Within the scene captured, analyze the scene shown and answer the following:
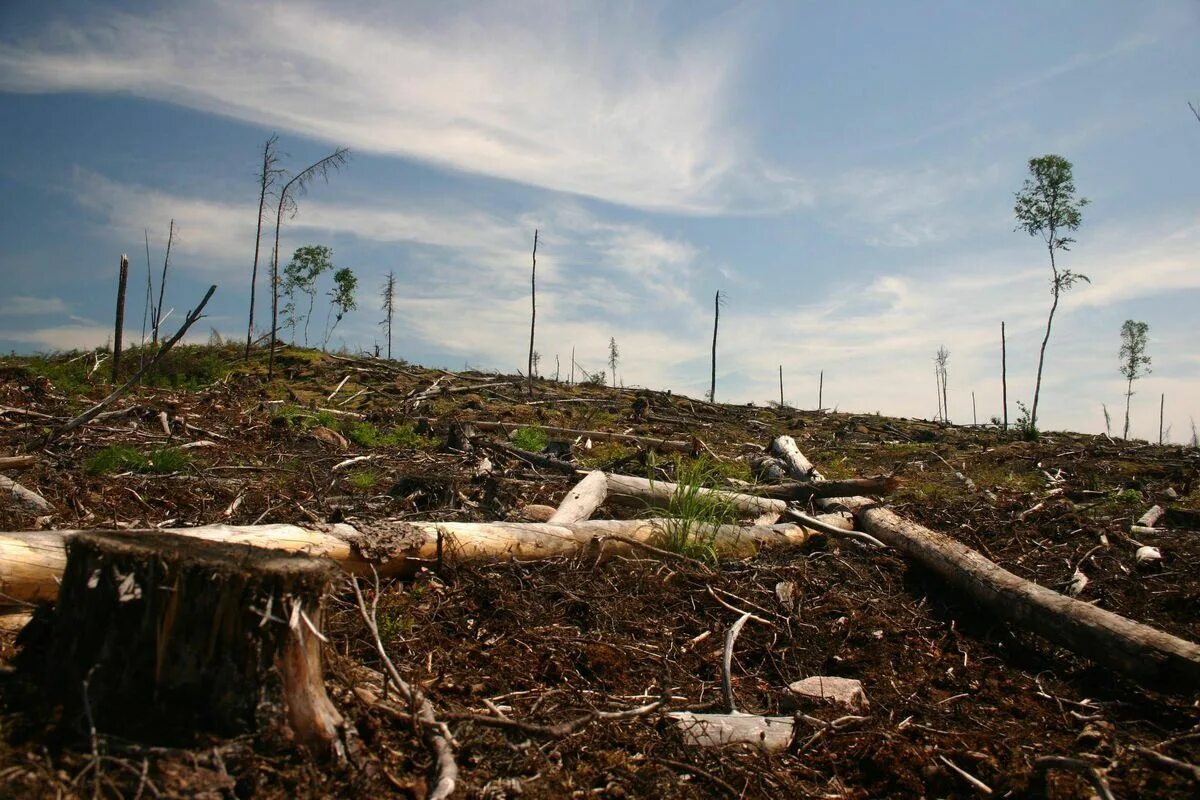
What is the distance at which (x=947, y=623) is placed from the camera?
5430 mm

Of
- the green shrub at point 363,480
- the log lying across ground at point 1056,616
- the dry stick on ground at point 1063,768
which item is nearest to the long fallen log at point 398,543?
the log lying across ground at point 1056,616

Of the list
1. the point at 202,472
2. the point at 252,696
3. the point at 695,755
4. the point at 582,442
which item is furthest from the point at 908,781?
the point at 582,442

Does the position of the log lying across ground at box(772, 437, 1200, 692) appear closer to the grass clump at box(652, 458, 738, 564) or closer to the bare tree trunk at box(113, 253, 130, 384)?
the grass clump at box(652, 458, 738, 564)

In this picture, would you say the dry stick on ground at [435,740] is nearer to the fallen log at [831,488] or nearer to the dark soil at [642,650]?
the dark soil at [642,650]

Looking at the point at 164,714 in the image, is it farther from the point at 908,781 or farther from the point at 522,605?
the point at 908,781

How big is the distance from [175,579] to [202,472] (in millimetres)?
6298

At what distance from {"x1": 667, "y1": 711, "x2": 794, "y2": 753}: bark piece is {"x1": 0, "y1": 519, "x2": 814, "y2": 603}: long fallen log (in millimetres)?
1878

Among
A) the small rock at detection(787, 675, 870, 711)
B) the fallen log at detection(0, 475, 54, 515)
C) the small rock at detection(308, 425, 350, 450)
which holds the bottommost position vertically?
the small rock at detection(787, 675, 870, 711)

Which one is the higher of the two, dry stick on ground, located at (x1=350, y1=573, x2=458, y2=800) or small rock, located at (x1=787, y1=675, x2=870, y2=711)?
dry stick on ground, located at (x1=350, y1=573, x2=458, y2=800)

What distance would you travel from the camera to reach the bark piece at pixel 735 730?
11.1 feet

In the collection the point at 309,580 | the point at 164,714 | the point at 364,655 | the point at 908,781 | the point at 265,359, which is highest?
the point at 265,359

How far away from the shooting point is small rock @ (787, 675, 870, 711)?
3.97 m

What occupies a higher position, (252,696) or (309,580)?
(309,580)

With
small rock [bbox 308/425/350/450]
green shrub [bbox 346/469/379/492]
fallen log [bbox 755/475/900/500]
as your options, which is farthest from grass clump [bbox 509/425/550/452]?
fallen log [bbox 755/475/900/500]
